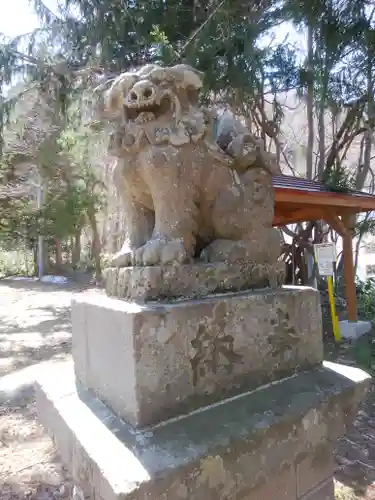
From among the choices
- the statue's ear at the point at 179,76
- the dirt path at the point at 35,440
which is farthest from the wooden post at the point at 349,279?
the statue's ear at the point at 179,76

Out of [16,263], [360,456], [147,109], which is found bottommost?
[360,456]

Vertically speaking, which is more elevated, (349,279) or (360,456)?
(349,279)

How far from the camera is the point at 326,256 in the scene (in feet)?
12.8

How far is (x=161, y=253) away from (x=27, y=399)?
89.6 inches

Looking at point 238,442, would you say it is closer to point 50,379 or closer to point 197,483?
point 197,483

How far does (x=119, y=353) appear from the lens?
1.07 meters

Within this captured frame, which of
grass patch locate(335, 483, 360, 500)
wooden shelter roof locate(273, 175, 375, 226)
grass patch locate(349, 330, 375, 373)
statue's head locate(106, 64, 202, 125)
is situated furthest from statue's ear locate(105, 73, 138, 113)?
grass patch locate(349, 330, 375, 373)

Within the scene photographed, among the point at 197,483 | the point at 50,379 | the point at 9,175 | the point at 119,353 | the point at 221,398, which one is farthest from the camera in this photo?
the point at 9,175

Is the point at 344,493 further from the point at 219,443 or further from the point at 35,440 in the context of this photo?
the point at 35,440

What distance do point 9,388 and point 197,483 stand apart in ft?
8.50

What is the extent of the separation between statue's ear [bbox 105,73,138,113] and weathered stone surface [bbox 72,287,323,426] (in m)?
0.68

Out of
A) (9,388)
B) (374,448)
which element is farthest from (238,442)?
(9,388)

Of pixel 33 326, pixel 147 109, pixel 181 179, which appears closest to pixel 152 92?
pixel 147 109

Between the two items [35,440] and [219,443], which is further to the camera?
[35,440]
